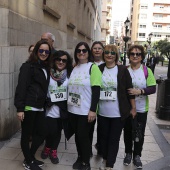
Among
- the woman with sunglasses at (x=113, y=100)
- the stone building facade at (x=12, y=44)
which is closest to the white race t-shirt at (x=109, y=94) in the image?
the woman with sunglasses at (x=113, y=100)

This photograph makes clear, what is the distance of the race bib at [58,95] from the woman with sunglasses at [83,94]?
117 millimetres

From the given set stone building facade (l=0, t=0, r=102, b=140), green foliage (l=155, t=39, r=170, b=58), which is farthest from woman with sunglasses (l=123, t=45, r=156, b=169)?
green foliage (l=155, t=39, r=170, b=58)

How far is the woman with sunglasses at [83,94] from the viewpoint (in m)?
3.84

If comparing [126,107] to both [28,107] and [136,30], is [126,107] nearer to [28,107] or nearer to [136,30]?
[28,107]

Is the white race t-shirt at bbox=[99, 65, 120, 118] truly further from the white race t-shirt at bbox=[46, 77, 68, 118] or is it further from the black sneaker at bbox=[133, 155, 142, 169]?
the black sneaker at bbox=[133, 155, 142, 169]

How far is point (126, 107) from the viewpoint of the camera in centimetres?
399

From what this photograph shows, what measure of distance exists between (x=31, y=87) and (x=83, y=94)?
2.45 ft

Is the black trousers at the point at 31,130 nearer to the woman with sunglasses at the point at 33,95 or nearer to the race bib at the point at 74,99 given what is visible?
the woman with sunglasses at the point at 33,95

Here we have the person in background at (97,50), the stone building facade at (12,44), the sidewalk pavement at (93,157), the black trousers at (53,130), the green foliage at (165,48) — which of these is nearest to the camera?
the black trousers at (53,130)

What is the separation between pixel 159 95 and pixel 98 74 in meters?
5.28

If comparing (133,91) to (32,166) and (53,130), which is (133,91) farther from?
(32,166)

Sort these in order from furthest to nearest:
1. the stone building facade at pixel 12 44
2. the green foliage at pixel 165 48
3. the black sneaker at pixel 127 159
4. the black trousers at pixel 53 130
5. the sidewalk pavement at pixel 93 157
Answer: the green foliage at pixel 165 48
the stone building facade at pixel 12 44
the black sneaker at pixel 127 159
the sidewalk pavement at pixel 93 157
the black trousers at pixel 53 130

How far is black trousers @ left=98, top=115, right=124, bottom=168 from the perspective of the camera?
4.03m

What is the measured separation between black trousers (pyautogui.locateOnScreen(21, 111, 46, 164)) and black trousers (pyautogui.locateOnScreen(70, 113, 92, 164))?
46 cm
